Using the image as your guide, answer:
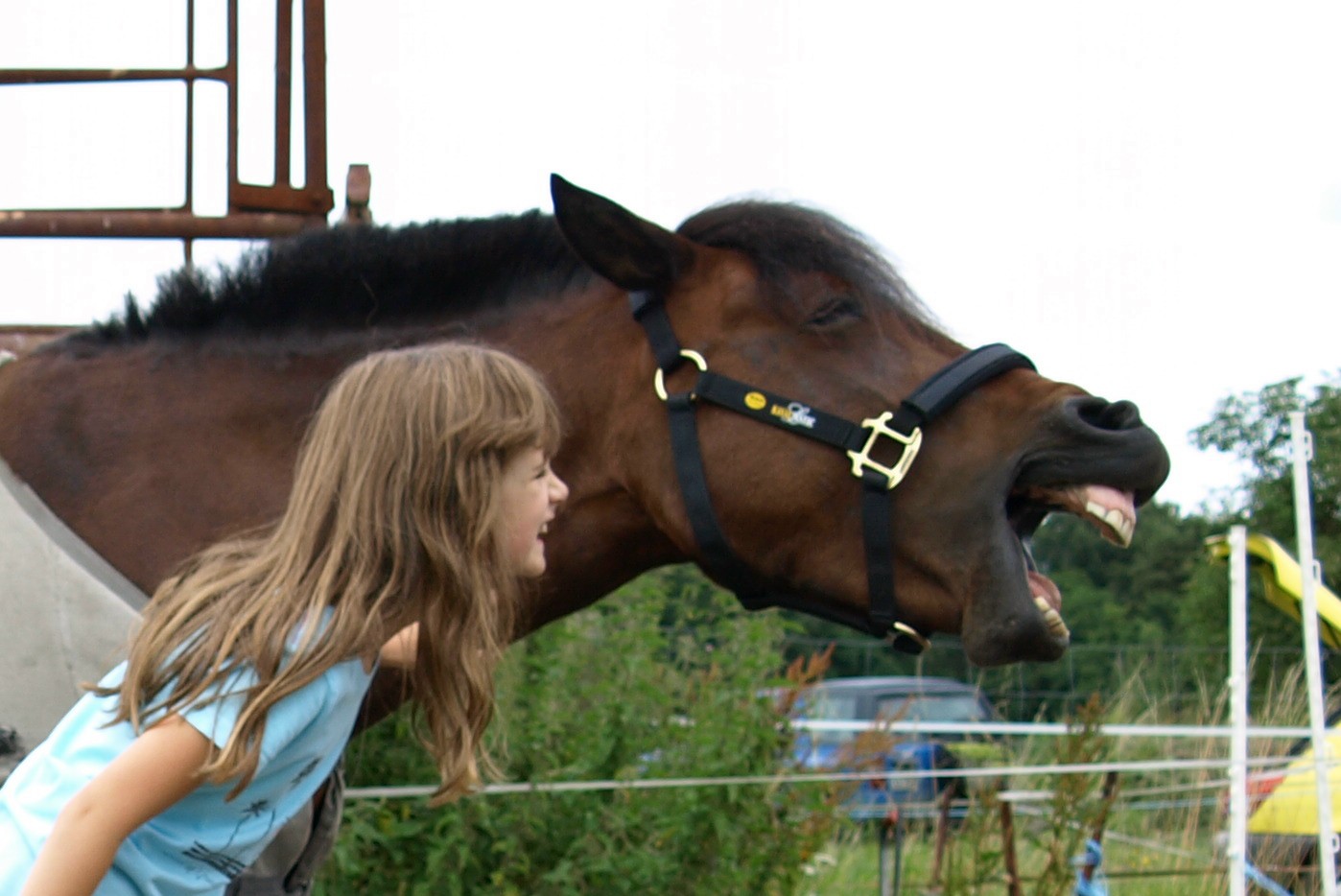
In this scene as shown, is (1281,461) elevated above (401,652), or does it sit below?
below

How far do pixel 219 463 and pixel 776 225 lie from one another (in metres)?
1.01

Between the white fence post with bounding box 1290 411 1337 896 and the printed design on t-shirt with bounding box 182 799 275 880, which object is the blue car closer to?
the white fence post with bounding box 1290 411 1337 896

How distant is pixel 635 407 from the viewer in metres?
2.31

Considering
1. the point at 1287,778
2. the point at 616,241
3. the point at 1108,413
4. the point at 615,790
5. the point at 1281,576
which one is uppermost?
the point at 616,241

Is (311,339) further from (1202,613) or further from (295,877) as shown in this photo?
(1202,613)

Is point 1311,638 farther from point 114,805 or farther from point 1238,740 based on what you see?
point 114,805

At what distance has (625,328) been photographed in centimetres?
236

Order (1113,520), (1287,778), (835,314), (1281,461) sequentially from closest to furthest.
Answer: (1113,520), (835,314), (1287,778), (1281,461)

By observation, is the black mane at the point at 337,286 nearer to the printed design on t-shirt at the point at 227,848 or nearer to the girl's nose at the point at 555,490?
the girl's nose at the point at 555,490

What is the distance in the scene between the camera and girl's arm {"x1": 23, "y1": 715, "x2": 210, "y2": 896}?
1.30m

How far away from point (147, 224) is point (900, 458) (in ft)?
5.50

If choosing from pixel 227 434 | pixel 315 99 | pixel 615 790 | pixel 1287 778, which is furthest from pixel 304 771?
pixel 1287 778

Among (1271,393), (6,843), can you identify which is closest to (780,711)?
(6,843)

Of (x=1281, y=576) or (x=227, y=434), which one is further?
(x=1281, y=576)
